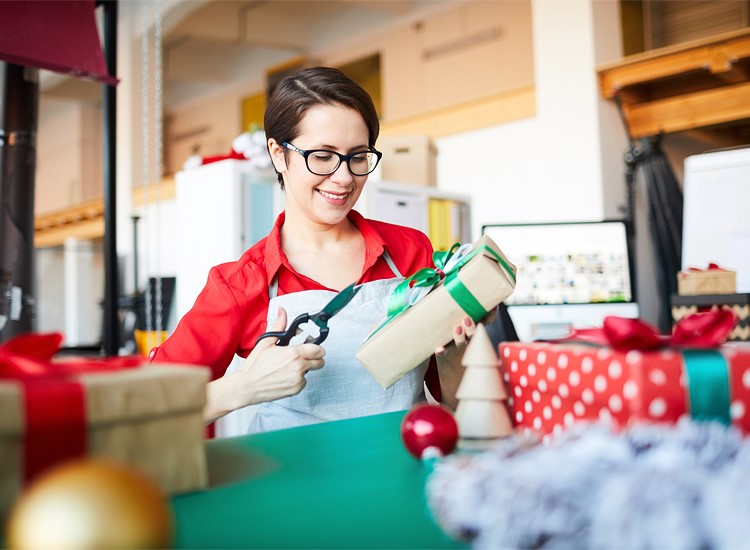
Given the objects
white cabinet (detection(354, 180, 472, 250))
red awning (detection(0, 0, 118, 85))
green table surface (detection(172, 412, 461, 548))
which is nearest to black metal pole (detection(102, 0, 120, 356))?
red awning (detection(0, 0, 118, 85))

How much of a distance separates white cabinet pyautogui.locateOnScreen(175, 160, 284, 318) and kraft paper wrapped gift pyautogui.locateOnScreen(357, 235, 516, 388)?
66.4 inches

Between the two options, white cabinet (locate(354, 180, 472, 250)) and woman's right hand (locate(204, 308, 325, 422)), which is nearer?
woman's right hand (locate(204, 308, 325, 422))

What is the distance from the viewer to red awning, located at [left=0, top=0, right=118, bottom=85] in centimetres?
183

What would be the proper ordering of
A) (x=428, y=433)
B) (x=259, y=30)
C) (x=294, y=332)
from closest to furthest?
(x=428, y=433) < (x=294, y=332) < (x=259, y=30)

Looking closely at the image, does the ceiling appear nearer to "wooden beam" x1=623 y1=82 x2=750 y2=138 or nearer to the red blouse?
"wooden beam" x1=623 y1=82 x2=750 y2=138

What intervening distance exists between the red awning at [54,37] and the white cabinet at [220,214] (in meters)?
0.68

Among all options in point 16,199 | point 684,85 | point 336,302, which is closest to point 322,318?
point 336,302

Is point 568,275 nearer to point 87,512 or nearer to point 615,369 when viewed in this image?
point 615,369

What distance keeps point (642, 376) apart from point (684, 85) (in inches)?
167

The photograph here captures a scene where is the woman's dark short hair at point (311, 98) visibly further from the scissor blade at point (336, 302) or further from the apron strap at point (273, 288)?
the scissor blade at point (336, 302)

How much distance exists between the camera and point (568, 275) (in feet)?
10.4

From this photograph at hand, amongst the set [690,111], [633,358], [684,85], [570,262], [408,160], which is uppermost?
[684,85]

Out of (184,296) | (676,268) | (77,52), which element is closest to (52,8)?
(77,52)

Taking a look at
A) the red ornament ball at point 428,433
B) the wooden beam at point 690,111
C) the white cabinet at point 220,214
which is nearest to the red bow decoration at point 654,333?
the red ornament ball at point 428,433
